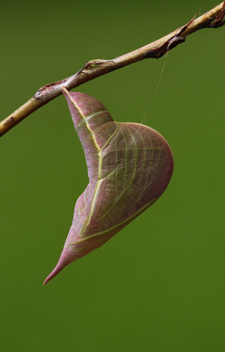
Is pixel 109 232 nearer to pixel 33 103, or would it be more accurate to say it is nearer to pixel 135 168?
pixel 135 168

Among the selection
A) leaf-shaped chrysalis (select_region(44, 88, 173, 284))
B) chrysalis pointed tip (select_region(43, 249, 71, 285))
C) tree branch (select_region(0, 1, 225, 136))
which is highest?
tree branch (select_region(0, 1, 225, 136))

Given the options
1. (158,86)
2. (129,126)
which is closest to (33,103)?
(129,126)

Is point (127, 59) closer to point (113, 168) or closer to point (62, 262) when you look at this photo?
point (113, 168)

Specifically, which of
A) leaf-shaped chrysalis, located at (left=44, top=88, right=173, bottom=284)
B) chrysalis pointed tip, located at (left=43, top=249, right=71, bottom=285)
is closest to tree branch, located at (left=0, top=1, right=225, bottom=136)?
leaf-shaped chrysalis, located at (left=44, top=88, right=173, bottom=284)

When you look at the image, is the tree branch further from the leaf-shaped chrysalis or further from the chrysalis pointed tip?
the chrysalis pointed tip

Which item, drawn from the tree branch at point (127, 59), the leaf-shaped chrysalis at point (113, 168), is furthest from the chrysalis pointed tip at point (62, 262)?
the tree branch at point (127, 59)

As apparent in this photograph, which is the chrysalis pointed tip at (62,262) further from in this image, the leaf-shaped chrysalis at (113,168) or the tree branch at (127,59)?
the tree branch at (127,59)
